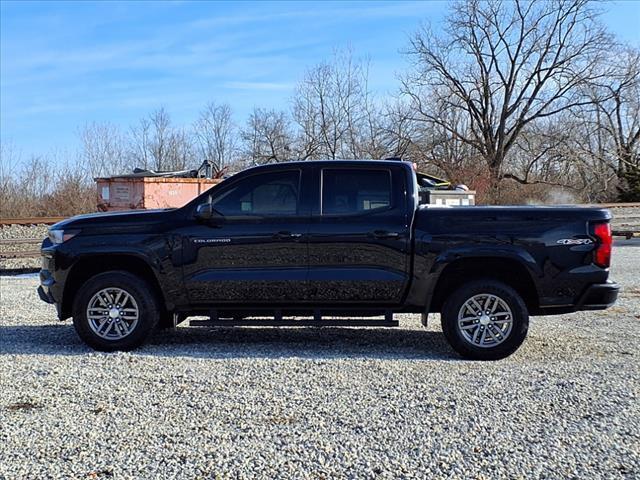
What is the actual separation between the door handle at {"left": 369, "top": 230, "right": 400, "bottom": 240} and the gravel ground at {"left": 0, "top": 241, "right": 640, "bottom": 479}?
118 cm

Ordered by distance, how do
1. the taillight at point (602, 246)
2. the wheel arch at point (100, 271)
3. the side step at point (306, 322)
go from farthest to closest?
1. the wheel arch at point (100, 271)
2. the side step at point (306, 322)
3. the taillight at point (602, 246)

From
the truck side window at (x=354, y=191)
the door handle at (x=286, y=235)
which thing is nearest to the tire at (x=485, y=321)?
the truck side window at (x=354, y=191)

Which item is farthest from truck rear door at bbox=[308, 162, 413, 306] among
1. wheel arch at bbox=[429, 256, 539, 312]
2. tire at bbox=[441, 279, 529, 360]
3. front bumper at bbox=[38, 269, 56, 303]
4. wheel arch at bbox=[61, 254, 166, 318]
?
front bumper at bbox=[38, 269, 56, 303]

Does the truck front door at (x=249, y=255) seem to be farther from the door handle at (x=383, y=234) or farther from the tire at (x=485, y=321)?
the tire at (x=485, y=321)

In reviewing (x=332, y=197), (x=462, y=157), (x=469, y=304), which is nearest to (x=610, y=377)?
(x=469, y=304)

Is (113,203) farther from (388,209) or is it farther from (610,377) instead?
(610,377)

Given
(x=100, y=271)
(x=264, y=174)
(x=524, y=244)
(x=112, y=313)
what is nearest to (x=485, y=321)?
(x=524, y=244)

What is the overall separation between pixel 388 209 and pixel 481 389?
6.97 feet

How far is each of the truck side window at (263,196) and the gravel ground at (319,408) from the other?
145cm

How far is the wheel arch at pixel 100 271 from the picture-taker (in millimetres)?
7141

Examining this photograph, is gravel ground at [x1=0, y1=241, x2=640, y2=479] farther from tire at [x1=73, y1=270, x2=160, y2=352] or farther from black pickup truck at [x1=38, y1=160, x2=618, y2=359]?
black pickup truck at [x1=38, y1=160, x2=618, y2=359]

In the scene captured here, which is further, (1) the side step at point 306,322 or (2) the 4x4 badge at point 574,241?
(1) the side step at point 306,322

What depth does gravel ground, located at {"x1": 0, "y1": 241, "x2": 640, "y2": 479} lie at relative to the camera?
158 inches

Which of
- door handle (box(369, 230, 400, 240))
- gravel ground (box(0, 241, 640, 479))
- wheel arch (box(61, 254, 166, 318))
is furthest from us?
wheel arch (box(61, 254, 166, 318))
